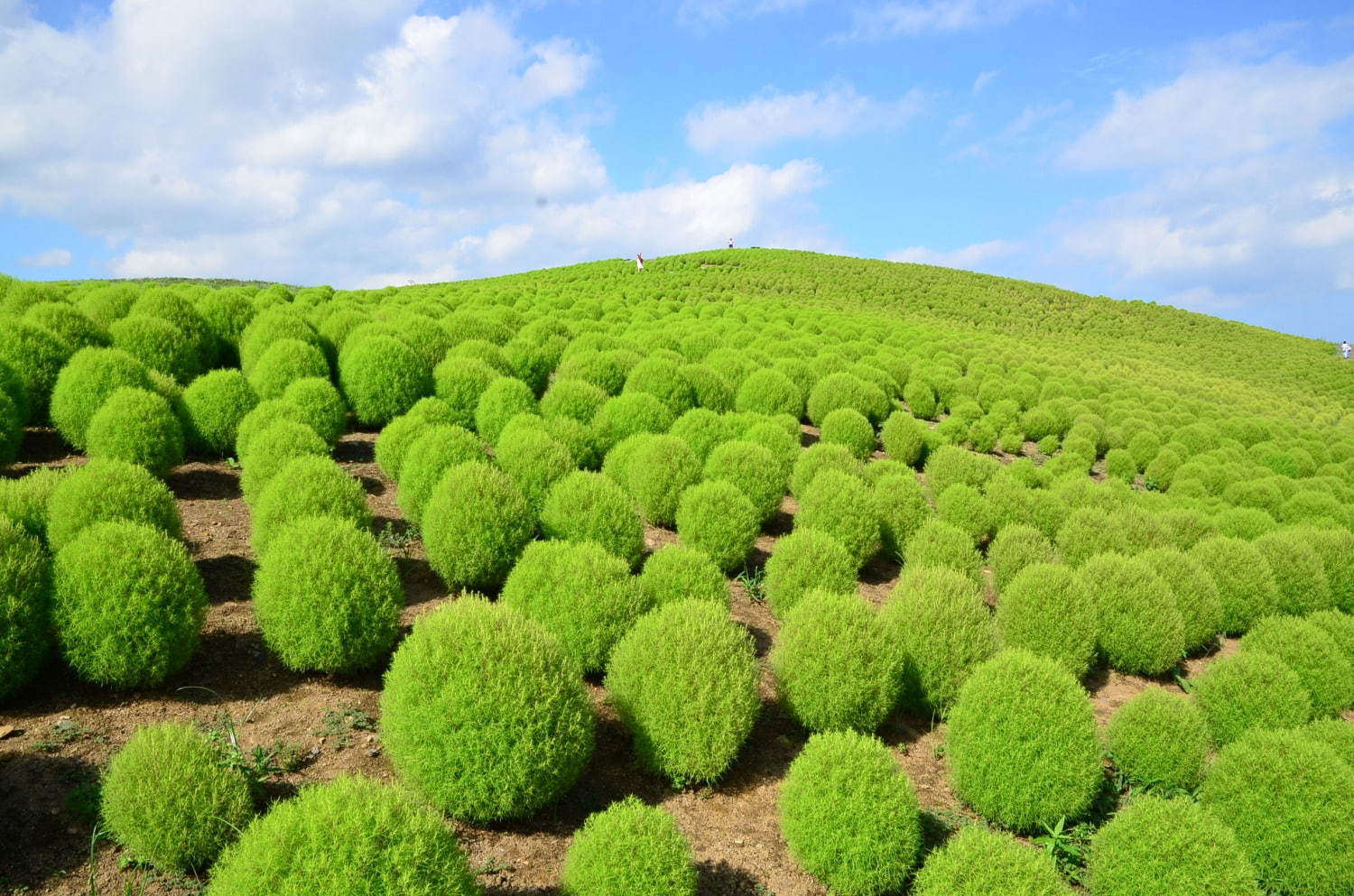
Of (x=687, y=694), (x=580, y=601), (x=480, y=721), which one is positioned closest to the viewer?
(x=480, y=721)

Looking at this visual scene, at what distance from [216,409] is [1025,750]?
33.3 ft

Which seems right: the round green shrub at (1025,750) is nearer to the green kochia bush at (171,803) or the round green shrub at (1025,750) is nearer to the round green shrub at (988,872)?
the round green shrub at (988,872)

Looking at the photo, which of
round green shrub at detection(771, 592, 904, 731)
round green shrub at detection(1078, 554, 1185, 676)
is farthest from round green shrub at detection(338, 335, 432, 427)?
round green shrub at detection(1078, 554, 1185, 676)

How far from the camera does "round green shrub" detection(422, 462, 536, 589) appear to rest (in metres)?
7.19

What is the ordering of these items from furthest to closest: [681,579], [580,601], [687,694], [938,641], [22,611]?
1. [681,579]
2. [938,641]
3. [580,601]
4. [687,694]
5. [22,611]

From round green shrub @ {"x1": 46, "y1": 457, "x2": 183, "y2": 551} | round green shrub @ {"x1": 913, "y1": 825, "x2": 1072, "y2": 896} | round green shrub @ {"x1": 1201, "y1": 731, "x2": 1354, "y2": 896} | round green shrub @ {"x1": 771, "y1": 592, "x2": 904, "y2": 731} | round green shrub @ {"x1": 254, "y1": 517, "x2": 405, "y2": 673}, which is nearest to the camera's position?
round green shrub @ {"x1": 913, "y1": 825, "x2": 1072, "y2": 896}

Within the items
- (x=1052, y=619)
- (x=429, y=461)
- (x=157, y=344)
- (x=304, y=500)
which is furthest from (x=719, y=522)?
(x=157, y=344)

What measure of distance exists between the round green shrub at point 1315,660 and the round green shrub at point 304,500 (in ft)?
30.5

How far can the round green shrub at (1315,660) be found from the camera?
7.54 m

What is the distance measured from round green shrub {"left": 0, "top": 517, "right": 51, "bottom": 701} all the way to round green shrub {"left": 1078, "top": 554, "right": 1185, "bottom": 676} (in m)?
9.28

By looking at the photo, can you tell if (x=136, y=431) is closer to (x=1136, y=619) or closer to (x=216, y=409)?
(x=216, y=409)

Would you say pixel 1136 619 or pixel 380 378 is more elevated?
pixel 380 378

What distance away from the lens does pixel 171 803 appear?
3988 mm

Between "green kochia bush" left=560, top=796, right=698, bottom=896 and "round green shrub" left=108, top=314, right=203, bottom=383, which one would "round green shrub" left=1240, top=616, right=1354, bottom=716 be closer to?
"green kochia bush" left=560, top=796, right=698, bottom=896
